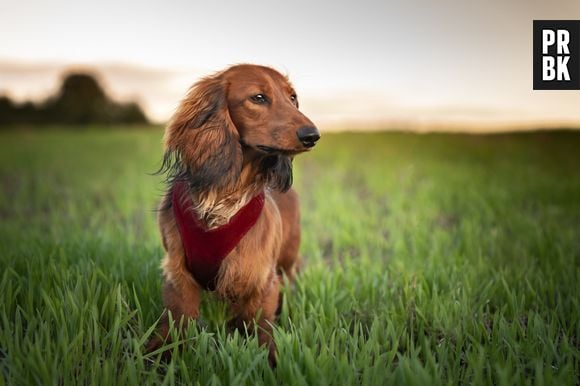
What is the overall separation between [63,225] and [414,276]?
443 centimetres

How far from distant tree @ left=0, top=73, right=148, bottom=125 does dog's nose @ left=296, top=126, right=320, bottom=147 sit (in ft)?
141

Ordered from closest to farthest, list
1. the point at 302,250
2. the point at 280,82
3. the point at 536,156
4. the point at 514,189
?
the point at 280,82, the point at 302,250, the point at 514,189, the point at 536,156

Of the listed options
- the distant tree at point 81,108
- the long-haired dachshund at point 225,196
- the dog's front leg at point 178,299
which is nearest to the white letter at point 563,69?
the long-haired dachshund at point 225,196

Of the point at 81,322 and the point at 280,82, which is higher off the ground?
the point at 280,82

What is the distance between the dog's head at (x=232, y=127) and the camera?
2.72 meters

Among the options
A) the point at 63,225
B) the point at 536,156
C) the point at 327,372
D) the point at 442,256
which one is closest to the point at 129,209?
the point at 63,225

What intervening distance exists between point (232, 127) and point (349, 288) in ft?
5.09

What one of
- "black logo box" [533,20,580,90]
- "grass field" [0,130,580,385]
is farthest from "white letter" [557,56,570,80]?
"grass field" [0,130,580,385]

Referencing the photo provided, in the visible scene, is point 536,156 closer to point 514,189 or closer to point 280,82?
point 514,189

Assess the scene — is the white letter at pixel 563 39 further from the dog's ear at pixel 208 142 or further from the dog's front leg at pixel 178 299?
the dog's front leg at pixel 178 299

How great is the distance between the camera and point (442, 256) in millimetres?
4652

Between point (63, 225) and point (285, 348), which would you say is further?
point (63, 225)

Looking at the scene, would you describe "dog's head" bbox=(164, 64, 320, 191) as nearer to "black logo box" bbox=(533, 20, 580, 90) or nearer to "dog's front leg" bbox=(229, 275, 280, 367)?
"dog's front leg" bbox=(229, 275, 280, 367)

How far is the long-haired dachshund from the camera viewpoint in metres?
2.82
